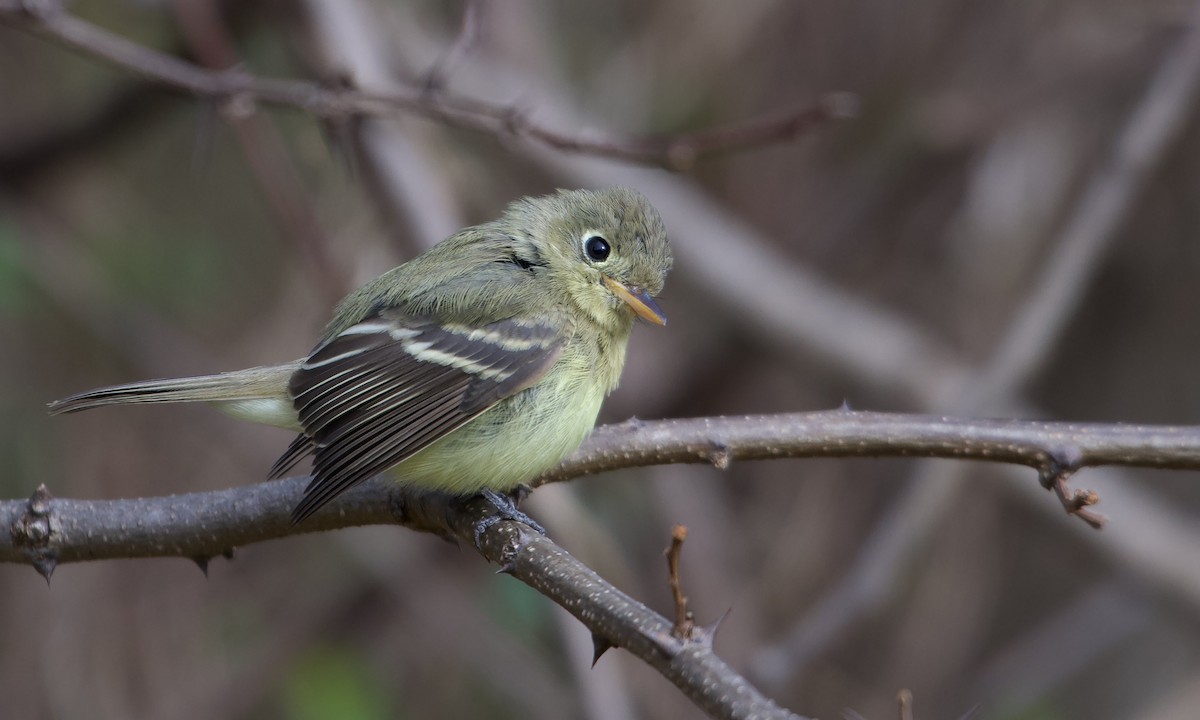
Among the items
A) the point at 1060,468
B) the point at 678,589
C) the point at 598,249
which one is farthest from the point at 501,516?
the point at 1060,468

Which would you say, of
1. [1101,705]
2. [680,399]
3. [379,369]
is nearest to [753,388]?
[680,399]

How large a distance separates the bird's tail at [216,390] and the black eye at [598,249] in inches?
39.9

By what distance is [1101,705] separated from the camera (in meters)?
7.06

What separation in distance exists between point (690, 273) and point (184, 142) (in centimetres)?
352

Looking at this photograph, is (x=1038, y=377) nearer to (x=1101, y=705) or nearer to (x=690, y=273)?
(x=1101, y=705)

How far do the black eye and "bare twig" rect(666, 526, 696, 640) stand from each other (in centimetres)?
192

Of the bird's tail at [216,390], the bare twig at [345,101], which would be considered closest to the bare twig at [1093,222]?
the bare twig at [345,101]

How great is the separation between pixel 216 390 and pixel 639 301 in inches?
51.9

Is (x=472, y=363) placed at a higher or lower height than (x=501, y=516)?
higher

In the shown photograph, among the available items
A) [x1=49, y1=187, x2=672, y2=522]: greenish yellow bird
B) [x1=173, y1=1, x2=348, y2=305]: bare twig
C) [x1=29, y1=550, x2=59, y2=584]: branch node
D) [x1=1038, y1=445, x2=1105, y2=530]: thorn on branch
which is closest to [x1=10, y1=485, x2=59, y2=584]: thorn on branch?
[x1=29, y1=550, x2=59, y2=584]: branch node

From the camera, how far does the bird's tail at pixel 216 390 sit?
11.4 feet

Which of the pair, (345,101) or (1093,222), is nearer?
(345,101)

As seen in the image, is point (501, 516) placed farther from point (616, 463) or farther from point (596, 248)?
point (596, 248)

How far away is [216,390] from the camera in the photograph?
3615 millimetres
